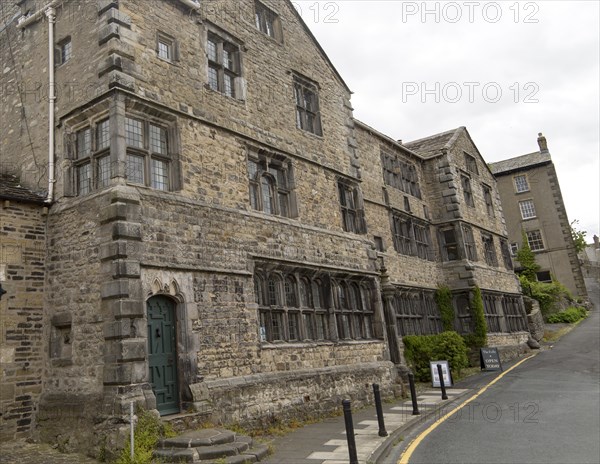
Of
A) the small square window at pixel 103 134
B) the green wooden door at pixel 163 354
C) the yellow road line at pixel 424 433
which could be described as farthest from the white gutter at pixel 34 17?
the yellow road line at pixel 424 433

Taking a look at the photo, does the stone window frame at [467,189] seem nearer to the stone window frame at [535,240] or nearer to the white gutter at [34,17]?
the stone window frame at [535,240]

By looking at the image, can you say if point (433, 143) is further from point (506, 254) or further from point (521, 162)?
point (521, 162)

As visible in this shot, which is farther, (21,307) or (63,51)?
(63,51)

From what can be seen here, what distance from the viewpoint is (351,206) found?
1716 centimetres

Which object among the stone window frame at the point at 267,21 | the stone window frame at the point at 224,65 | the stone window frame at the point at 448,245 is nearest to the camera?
the stone window frame at the point at 224,65

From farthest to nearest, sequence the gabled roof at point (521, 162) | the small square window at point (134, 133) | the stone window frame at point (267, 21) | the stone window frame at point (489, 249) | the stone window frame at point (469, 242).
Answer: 1. the gabled roof at point (521, 162)
2. the stone window frame at point (489, 249)
3. the stone window frame at point (469, 242)
4. the stone window frame at point (267, 21)
5. the small square window at point (134, 133)

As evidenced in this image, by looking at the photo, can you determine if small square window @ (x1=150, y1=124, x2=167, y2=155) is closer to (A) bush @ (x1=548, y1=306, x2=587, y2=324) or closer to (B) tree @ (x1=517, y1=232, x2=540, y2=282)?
(A) bush @ (x1=548, y1=306, x2=587, y2=324)

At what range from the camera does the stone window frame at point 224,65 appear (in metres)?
13.2

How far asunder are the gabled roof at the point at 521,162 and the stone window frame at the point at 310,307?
102 feet

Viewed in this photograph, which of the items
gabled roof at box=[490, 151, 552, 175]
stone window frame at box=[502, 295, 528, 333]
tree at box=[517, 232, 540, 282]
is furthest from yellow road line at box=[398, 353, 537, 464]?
gabled roof at box=[490, 151, 552, 175]

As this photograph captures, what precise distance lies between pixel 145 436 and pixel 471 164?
25031 mm

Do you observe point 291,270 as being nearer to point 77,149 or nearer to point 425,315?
point 77,149

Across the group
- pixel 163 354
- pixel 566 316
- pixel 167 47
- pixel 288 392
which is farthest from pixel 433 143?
pixel 163 354

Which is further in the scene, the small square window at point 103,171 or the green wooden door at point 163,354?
the small square window at point 103,171
